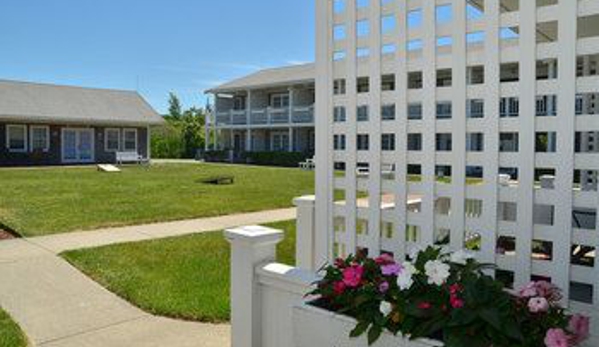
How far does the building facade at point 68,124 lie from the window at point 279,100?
29.8 feet

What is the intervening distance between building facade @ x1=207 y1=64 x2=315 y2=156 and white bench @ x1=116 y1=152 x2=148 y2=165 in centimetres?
841

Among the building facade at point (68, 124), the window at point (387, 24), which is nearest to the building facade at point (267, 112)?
the building facade at point (68, 124)

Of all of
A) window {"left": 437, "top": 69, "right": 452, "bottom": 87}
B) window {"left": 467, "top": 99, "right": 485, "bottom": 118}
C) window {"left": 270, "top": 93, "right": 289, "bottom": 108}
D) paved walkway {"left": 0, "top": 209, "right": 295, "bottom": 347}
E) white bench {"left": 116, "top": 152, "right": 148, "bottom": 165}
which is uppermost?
window {"left": 270, "top": 93, "right": 289, "bottom": 108}

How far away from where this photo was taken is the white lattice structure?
243 cm

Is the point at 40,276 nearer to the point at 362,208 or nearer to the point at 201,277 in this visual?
the point at 201,277

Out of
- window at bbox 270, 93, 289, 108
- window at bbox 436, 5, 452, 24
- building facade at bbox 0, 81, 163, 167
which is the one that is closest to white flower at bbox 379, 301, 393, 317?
window at bbox 436, 5, 452, 24

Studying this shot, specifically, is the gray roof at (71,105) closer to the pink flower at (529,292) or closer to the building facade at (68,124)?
the building facade at (68,124)

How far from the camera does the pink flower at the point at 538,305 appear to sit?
2.11m

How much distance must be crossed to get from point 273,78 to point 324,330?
38.3 m

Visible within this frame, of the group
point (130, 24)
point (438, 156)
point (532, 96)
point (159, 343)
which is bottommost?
point (159, 343)

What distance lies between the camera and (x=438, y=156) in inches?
114

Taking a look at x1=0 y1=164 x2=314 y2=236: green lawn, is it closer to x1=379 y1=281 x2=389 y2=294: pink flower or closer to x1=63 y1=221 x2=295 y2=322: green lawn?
x1=63 y1=221 x2=295 y2=322: green lawn

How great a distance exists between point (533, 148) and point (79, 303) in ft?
14.6

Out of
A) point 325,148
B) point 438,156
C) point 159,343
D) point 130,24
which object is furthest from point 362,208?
point 130,24
